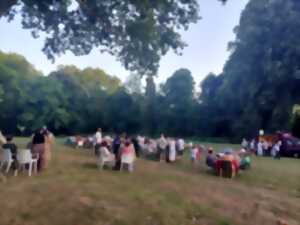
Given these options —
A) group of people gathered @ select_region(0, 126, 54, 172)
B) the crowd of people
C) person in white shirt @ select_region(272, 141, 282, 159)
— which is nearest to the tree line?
person in white shirt @ select_region(272, 141, 282, 159)

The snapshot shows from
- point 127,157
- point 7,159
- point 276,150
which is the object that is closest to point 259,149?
point 276,150

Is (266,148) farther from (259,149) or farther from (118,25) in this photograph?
(118,25)

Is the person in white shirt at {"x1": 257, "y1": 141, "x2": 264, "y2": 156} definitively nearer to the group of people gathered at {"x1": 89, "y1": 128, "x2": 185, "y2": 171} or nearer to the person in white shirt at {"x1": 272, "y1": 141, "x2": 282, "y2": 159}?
the person in white shirt at {"x1": 272, "y1": 141, "x2": 282, "y2": 159}

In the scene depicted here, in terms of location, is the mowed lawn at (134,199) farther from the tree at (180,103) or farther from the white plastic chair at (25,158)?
the tree at (180,103)

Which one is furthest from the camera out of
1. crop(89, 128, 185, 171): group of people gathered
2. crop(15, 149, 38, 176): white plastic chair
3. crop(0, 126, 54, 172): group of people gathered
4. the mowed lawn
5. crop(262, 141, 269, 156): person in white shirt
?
crop(262, 141, 269, 156): person in white shirt

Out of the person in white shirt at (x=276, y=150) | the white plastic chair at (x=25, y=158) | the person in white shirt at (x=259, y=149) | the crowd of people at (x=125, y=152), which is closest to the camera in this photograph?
the white plastic chair at (x=25, y=158)

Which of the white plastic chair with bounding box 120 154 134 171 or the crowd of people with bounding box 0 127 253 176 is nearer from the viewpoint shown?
the crowd of people with bounding box 0 127 253 176

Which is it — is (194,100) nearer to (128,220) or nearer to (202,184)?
(202,184)

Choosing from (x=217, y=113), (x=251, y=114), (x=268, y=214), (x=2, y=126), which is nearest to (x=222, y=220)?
(x=268, y=214)

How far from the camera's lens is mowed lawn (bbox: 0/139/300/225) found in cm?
1227

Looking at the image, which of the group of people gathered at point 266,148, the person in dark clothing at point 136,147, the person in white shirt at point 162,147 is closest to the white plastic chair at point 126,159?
the person in dark clothing at point 136,147

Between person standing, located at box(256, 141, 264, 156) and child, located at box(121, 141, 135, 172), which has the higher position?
person standing, located at box(256, 141, 264, 156)

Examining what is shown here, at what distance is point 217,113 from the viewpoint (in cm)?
5200

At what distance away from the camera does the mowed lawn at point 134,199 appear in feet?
40.2
